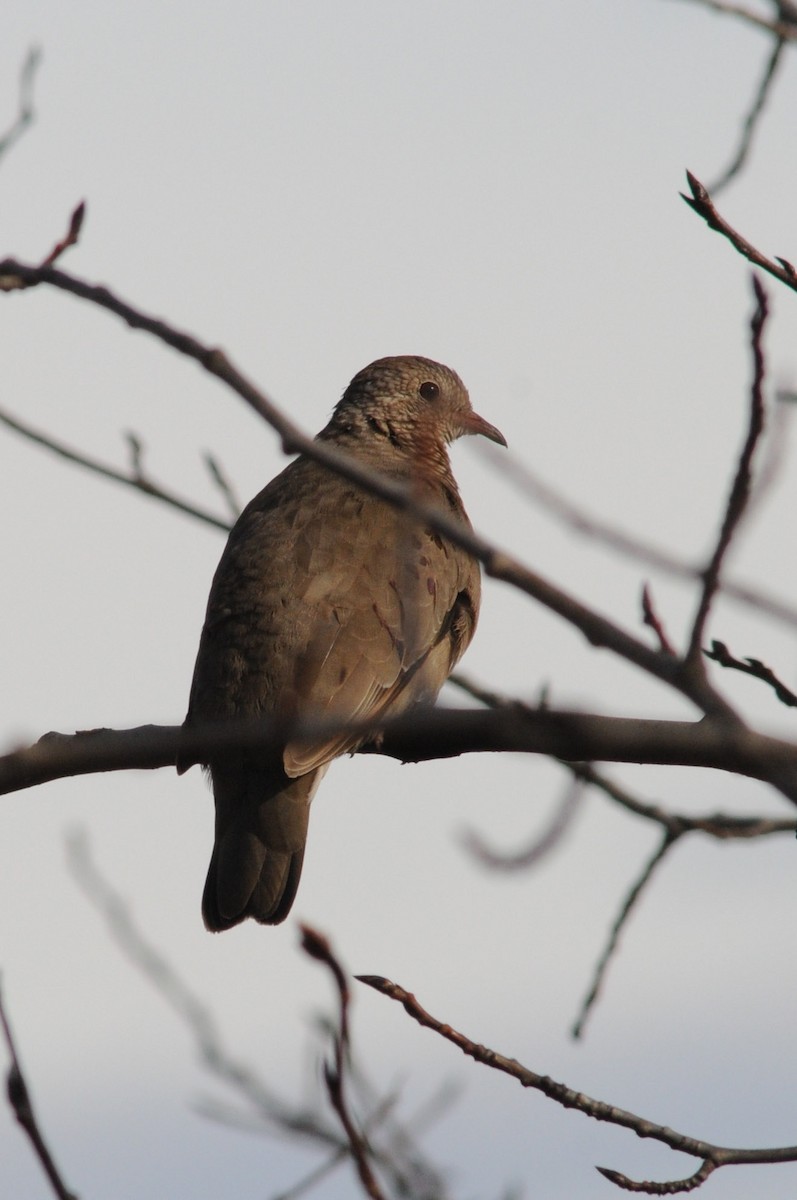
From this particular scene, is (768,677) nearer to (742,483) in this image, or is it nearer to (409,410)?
(742,483)

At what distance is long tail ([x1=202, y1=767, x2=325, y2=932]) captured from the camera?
200 inches

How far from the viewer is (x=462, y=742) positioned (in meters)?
3.18

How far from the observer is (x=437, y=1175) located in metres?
Answer: 2.74

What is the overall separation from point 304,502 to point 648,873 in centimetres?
260

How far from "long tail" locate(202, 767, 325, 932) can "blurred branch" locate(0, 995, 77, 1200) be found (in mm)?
3286

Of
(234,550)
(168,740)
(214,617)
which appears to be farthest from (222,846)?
(168,740)

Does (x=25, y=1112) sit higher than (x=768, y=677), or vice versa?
(x=768, y=677)

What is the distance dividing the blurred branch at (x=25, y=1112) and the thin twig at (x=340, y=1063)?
12.4 inches

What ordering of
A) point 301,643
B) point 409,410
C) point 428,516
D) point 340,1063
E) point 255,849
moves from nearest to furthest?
point 340,1063 < point 428,516 < point 255,849 < point 301,643 < point 409,410

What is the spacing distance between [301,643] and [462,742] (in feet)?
7.13

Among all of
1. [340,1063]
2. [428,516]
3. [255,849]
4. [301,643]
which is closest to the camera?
[340,1063]

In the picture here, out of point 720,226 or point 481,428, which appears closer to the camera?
point 720,226

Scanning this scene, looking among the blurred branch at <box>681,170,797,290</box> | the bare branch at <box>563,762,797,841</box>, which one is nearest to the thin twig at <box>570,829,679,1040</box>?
the bare branch at <box>563,762,797,841</box>

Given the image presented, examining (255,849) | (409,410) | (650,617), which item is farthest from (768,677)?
(409,410)
